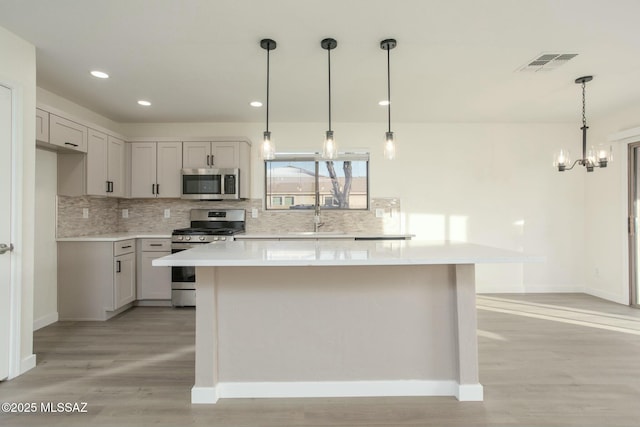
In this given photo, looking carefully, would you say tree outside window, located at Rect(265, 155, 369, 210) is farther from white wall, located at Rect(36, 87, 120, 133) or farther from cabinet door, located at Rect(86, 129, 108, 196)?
white wall, located at Rect(36, 87, 120, 133)

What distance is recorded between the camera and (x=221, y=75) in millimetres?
2990

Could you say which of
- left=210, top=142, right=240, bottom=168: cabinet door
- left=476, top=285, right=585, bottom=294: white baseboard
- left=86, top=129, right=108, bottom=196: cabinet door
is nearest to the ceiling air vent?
left=476, top=285, right=585, bottom=294: white baseboard

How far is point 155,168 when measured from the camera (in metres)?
4.25

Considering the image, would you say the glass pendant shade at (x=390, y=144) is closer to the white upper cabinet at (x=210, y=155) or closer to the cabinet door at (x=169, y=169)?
the white upper cabinet at (x=210, y=155)

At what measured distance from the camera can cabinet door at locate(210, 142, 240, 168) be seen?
4.25 meters

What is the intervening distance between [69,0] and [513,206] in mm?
5141

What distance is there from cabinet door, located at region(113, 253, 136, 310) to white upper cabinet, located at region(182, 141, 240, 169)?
1.35m

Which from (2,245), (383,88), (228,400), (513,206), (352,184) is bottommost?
(228,400)

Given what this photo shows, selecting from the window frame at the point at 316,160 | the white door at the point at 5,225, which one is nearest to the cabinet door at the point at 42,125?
the white door at the point at 5,225

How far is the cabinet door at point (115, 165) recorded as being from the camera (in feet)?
12.9

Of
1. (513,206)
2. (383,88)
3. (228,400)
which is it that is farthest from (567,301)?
(228,400)

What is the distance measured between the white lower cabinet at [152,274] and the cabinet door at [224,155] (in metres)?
1.16

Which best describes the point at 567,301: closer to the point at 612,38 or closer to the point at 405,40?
the point at 612,38

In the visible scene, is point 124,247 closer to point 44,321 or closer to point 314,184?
point 44,321
